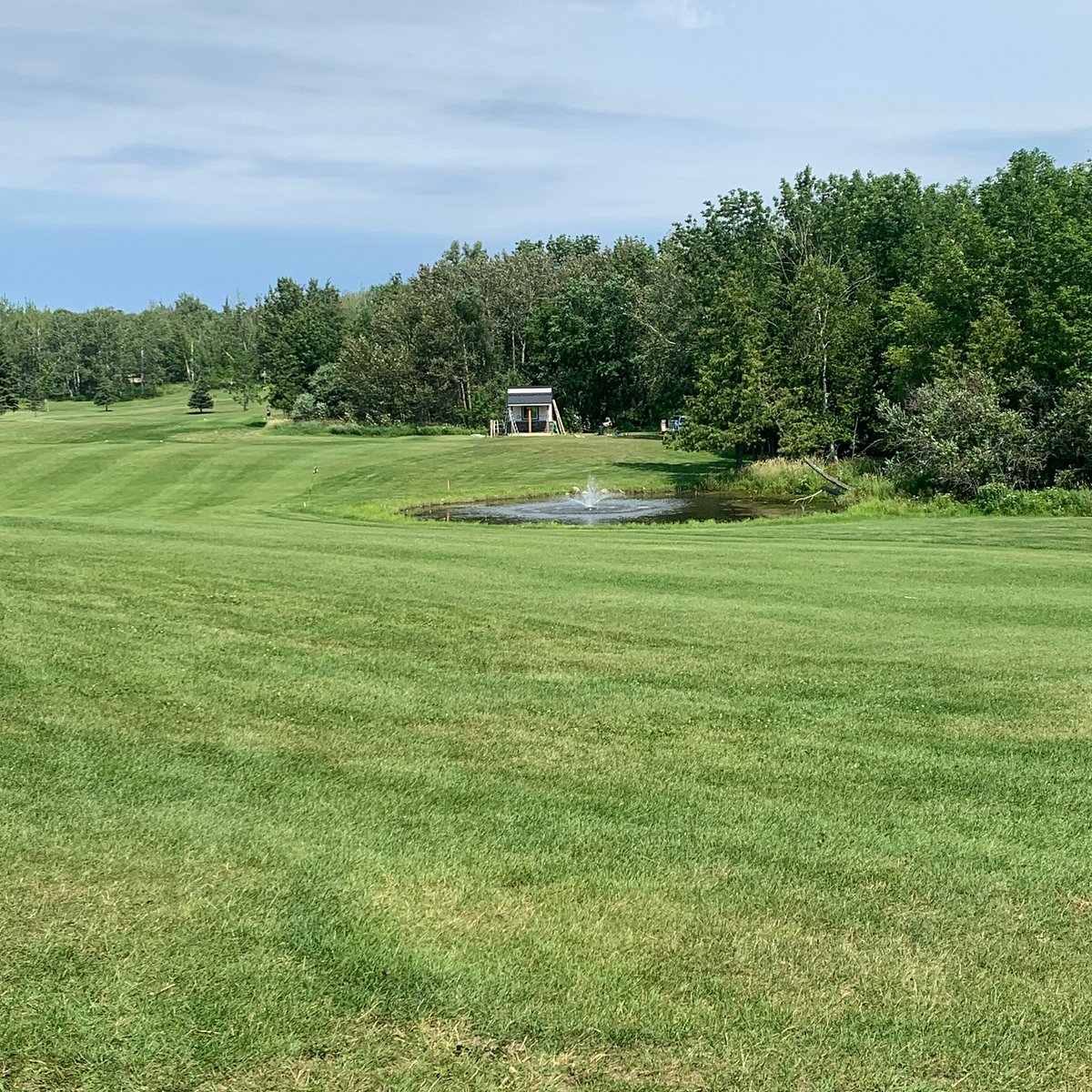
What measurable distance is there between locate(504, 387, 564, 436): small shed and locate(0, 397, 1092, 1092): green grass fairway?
6396cm

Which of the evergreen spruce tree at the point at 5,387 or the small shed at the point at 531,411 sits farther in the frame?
the evergreen spruce tree at the point at 5,387

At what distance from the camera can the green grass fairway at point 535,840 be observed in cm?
407

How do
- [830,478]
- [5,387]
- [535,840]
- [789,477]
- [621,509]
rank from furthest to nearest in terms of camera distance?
[5,387] < [789,477] < [830,478] < [621,509] < [535,840]

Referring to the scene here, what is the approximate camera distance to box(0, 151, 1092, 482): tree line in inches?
1513

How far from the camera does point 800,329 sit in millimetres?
48312

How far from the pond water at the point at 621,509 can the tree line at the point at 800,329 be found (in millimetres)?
3665

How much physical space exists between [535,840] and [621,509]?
35998 millimetres

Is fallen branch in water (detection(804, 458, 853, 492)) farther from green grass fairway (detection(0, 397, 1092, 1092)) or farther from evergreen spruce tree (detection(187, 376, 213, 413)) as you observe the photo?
evergreen spruce tree (detection(187, 376, 213, 413))

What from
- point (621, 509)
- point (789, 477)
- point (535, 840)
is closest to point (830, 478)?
point (789, 477)

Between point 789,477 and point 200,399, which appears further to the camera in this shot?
point 200,399

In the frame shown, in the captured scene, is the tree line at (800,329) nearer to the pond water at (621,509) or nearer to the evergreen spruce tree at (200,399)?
the pond water at (621,509)

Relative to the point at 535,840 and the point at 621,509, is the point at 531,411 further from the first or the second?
the point at 535,840

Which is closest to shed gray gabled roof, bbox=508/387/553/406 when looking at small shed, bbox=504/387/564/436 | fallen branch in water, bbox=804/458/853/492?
small shed, bbox=504/387/564/436

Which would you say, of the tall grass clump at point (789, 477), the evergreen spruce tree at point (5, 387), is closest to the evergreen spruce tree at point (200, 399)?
the evergreen spruce tree at point (5, 387)
